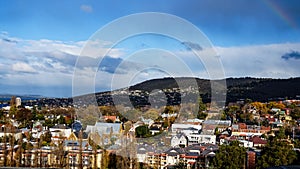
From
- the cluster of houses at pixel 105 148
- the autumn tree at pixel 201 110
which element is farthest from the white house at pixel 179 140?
the autumn tree at pixel 201 110

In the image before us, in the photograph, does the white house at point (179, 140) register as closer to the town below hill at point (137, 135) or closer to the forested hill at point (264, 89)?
the town below hill at point (137, 135)

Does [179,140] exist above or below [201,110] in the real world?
below

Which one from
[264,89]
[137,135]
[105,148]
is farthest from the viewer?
[264,89]

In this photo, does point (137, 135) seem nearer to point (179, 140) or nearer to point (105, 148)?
point (105, 148)

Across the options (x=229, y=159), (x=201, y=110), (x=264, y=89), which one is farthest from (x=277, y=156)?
(x=264, y=89)

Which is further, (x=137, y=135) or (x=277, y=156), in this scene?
(x=137, y=135)

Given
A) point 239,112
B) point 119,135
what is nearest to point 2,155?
point 119,135

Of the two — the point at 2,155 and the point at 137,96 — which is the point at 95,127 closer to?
the point at 137,96

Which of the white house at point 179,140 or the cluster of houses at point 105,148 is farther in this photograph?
the white house at point 179,140

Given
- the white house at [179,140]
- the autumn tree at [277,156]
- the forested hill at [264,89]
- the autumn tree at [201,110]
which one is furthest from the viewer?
the forested hill at [264,89]

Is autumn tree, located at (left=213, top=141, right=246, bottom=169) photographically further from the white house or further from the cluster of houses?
the white house

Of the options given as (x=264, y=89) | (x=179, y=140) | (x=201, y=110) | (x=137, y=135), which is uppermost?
(x=264, y=89)
